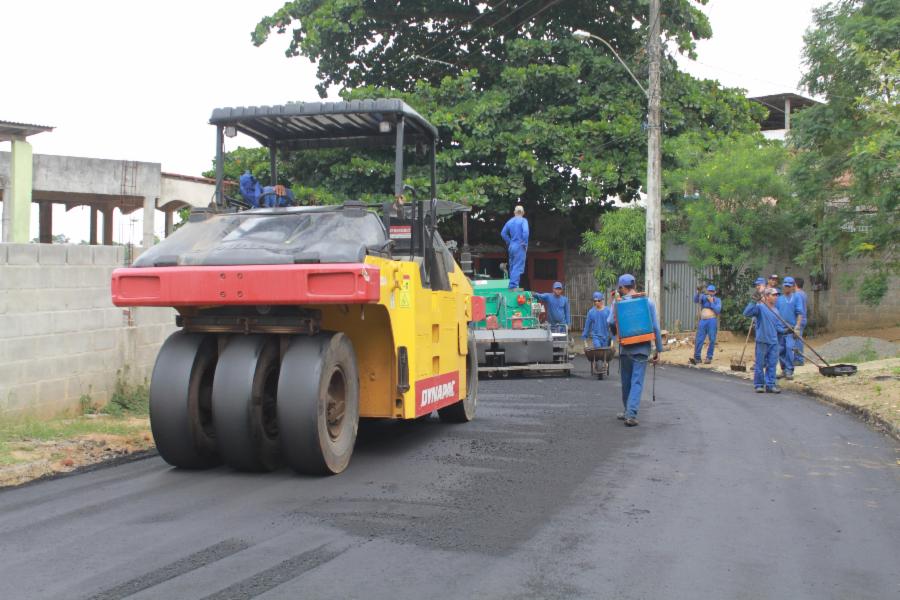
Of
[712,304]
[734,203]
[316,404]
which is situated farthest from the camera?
[734,203]

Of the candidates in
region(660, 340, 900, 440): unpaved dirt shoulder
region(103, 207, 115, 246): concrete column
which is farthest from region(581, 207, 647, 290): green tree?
region(103, 207, 115, 246): concrete column

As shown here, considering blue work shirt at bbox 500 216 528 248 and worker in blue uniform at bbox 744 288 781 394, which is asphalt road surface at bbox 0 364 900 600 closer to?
worker in blue uniform at bbox 744 288 781 394

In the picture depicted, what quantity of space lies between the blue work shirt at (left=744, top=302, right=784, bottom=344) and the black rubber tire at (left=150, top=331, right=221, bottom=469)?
9.09 meters

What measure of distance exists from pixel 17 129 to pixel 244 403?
42.6ft

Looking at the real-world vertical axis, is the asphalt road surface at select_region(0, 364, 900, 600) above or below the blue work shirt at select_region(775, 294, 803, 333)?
below

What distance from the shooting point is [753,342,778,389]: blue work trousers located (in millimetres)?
14172

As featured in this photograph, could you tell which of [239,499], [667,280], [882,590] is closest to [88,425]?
[239,499]

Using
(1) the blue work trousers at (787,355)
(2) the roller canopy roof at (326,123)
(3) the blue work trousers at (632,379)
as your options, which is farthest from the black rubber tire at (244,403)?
(1) the blue work trousers at (787,355)

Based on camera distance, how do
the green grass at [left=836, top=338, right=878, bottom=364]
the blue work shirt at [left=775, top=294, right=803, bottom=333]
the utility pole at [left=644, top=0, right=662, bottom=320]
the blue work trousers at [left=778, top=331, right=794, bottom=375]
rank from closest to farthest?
the blue work trousers at [left=778, top=331, right=794, bottom=375] < the blue work shirt at [left=775, top=294, right=803, bottom=333] < the green grass at [left=836, top=338, right=878, bottom=364] < the utility pole at [left=644, top=0, right=662, bottom=320]

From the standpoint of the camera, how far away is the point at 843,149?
20.4m

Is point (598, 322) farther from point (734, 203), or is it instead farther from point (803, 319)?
point (734, 203)

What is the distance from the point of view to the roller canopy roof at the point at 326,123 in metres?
8.58

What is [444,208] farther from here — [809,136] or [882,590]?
[809,136]

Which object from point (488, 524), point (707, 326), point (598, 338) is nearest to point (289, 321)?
point (488, 524)
